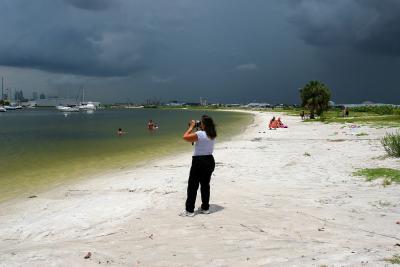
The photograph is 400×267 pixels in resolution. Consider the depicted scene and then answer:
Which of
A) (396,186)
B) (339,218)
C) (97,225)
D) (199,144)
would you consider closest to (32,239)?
A: (97,225)

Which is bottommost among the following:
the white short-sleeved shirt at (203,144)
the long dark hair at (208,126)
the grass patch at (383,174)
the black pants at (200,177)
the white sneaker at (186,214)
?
the white sneaker at (186,214)

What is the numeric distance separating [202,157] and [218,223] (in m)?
1.53

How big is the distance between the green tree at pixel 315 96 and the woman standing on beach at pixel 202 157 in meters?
61.3

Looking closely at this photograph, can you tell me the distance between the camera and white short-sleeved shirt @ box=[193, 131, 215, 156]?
9250 mm

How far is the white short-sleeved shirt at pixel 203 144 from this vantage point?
30.3 feet

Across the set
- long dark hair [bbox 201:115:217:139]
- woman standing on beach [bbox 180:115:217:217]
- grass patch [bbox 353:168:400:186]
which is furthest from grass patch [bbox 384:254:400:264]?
grass patch [bbox 353:168:400:186]

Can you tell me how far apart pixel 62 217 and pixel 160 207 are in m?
2.38

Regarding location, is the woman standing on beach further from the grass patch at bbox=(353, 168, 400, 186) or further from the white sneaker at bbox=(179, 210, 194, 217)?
the grass patch at bbox=(353, 168, 400, 186)

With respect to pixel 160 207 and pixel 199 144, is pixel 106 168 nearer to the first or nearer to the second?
pixel 160 207

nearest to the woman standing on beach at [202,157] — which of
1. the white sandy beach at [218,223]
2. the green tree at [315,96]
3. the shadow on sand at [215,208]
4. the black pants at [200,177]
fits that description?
the black pants at [200,177]

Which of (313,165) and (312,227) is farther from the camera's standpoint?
(313,165)

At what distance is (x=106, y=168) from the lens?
21.9 meters

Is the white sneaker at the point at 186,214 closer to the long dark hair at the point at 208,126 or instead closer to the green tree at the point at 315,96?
the long dark hair at the point at 208,126

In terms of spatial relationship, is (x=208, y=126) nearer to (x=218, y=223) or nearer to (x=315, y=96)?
(x=218, y=223)
